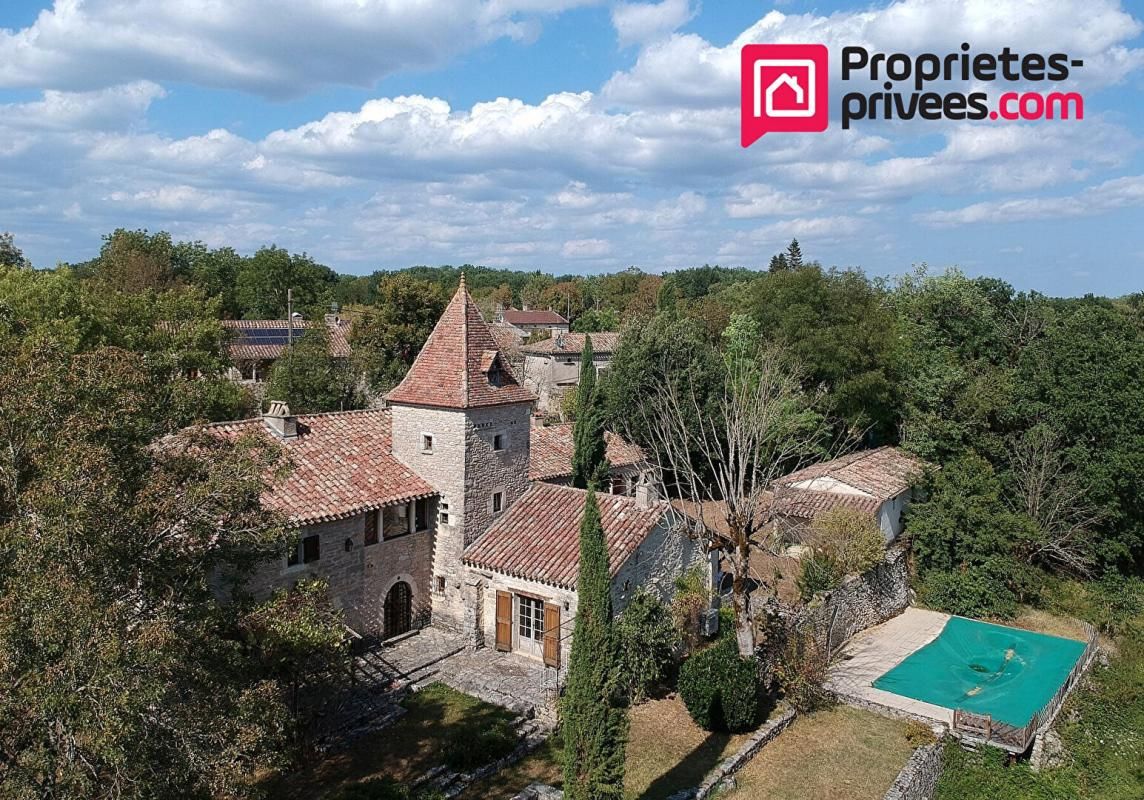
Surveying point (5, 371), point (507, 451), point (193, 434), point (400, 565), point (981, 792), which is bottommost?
point (981, 792)

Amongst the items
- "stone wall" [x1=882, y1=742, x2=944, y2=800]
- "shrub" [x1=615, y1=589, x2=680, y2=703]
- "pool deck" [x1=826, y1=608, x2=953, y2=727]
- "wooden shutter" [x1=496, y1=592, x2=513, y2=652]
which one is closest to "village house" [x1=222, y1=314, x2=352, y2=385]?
"wooden shutter" [x1=496, y1=592, x2=513, y2=652]

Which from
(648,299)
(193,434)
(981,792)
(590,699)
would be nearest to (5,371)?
(193,434)

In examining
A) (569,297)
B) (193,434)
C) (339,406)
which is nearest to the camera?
(193,434)

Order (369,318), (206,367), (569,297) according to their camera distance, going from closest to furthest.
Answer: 1. (206,367)
2. (369,318)
3. (569,297)

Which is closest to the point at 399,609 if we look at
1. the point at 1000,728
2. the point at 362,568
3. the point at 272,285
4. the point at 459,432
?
the point at 362,568

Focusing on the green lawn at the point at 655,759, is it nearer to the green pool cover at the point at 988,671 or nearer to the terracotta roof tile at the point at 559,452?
the green pool cover at the point at 988,671

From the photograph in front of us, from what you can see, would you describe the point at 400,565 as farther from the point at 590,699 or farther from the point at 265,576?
the point at 590,699

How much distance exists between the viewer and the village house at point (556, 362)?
5991cm

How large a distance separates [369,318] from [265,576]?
94.8ft

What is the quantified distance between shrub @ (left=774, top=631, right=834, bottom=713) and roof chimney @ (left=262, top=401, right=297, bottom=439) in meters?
15.9

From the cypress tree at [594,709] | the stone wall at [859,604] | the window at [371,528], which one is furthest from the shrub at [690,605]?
the window at [371,528]

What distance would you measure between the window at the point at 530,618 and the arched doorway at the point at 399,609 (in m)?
4.02

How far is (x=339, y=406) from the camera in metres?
38.5

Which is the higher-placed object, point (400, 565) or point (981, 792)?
point (400, 565)
